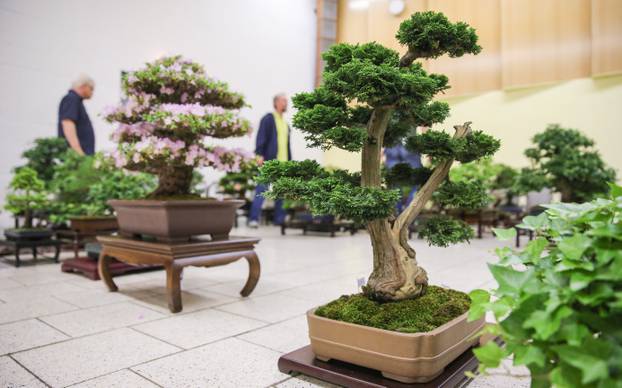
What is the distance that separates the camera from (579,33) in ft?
21.0

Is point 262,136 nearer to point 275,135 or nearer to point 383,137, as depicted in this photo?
point 275,135

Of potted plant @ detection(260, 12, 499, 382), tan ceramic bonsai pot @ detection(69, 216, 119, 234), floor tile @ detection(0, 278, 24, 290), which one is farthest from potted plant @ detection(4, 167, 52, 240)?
potted plant @ detection(260, 12, 499, 382)

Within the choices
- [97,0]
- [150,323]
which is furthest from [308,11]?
[150,323]

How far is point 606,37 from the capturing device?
6.25 metres

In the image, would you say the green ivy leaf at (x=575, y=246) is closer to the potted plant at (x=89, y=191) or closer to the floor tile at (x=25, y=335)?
the floor tile at (x=25, y=335)

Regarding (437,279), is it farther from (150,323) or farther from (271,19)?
(271,19)

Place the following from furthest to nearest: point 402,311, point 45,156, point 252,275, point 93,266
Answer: point 45,156
point 93,266
point 252,275
point 402,311

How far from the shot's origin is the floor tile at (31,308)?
187 cm

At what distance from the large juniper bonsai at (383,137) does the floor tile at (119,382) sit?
0.64 metres

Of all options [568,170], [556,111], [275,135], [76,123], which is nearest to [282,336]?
[568,170]

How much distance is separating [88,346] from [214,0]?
7.55m

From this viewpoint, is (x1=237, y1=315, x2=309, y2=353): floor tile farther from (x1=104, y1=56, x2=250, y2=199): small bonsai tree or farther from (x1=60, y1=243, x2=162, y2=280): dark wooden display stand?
(x1=60, y1=243, x2=162, y2=280): dark wooden display stand

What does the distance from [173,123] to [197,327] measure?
3.10 ft

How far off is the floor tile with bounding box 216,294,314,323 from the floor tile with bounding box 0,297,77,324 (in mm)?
765
